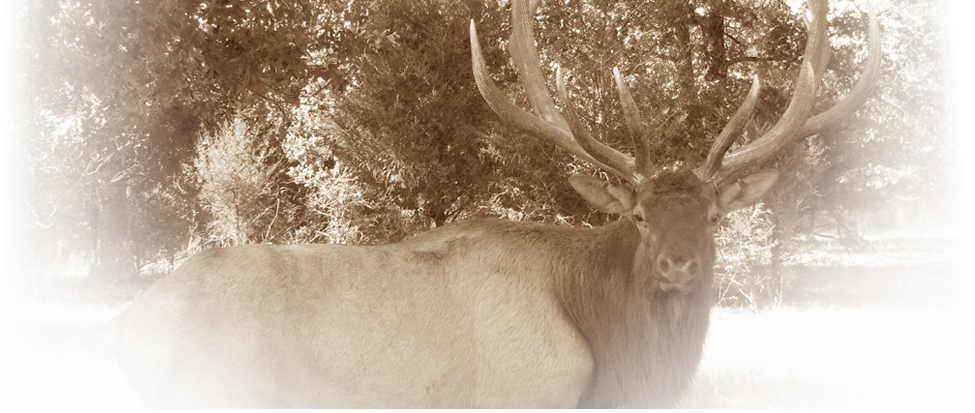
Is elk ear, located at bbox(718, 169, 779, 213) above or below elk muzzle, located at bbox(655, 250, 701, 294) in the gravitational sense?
above

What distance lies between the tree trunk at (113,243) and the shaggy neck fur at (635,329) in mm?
2800

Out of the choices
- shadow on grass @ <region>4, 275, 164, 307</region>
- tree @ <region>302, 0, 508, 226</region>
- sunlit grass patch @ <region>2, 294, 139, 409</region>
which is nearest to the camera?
sunlit grass patch @ <region>2, 294, 139, 409</region>

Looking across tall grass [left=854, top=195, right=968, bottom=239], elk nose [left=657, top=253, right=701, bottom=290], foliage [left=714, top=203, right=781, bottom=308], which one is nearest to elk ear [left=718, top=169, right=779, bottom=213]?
elk nose [left=657, top=253, right=701, bottom=290]

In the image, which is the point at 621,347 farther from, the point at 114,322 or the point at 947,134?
the point at 947,134

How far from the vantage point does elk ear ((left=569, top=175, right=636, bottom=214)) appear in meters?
3.42

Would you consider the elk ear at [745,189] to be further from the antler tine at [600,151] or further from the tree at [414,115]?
the tree at [414,115]

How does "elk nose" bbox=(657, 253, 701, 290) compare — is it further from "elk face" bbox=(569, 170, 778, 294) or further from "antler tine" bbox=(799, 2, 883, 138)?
"antler tine" bbox=(799, 2, 883, 138)

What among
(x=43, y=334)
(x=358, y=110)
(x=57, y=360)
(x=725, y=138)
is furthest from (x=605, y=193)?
(x=43, y=334)

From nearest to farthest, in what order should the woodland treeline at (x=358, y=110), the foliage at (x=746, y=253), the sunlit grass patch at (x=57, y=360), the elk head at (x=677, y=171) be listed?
1. the elk head at (x=677, y=171)
2. the sunlit grass patch at (x=57, y=360)
3. the woodland treeline at (x=358, y=110)
4. the foliage at (x=746, y=253)

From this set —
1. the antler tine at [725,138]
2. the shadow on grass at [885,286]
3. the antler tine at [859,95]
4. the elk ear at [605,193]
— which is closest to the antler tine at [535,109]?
the elk ear at [605,193]

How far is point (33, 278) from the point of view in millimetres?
4809

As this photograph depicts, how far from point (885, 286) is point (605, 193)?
10.7 ft

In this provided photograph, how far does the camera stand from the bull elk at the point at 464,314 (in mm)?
3033

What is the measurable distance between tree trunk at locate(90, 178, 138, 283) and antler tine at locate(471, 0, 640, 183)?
92.1 inches
